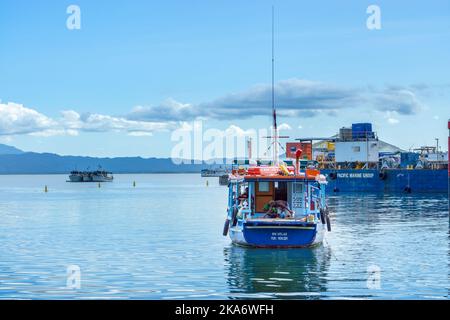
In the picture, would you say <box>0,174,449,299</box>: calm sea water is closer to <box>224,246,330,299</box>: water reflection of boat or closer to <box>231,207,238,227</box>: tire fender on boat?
<box>224,246,330,299</box>: water reflection of boat

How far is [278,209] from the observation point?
1389 inches

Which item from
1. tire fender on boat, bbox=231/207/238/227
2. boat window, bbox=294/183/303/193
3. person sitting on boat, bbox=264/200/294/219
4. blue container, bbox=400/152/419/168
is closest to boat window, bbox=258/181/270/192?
person sitting on boat, bbox=264/200/294/219

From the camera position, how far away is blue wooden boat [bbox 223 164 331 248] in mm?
33500

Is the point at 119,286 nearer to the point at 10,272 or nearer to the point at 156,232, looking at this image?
the point at 10,272

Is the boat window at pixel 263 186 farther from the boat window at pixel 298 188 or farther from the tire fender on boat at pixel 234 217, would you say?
the tire fender on boat at pixel 234 217

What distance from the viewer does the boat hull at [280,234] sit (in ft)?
110

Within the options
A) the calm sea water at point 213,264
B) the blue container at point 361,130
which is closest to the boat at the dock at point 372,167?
the blue container at point 361,130

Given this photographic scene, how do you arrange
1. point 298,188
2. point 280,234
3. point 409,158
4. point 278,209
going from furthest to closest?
point 409,158, point 298,188, point 278,209, point 280,234

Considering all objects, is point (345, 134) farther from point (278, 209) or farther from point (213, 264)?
point (213, 264)

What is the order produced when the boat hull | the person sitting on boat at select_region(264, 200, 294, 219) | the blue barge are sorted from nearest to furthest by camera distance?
the boat hull < the person sitting on boat at select_region(264, 200, 294, 219) < the blue barge

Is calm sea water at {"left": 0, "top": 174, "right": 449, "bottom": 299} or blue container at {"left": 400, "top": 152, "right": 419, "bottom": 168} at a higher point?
blue container at {"left": 400, "top": 152, "right": 419, "bottom": 168}

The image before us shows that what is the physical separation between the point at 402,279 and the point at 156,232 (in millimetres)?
25770

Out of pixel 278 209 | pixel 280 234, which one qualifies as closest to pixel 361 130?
pixel 278 209

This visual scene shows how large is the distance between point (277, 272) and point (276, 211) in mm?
6972
